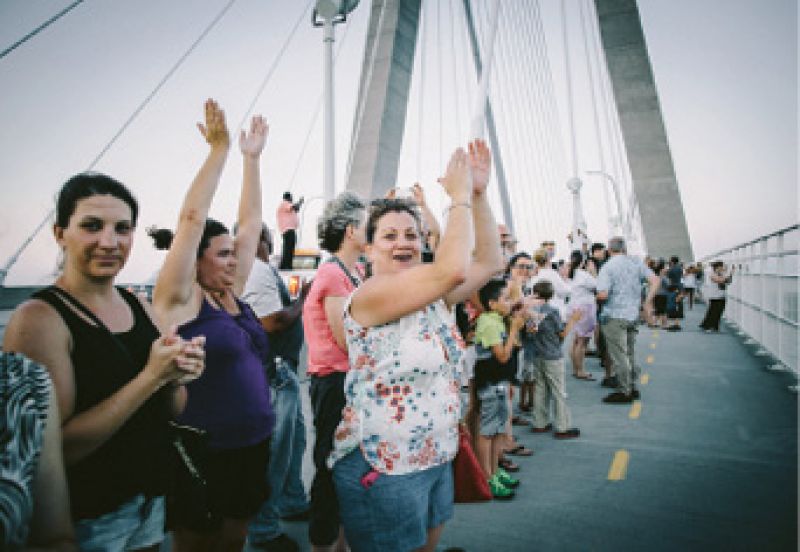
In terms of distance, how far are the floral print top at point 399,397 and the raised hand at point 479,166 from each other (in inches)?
23.1

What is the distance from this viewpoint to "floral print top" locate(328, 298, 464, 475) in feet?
4.81

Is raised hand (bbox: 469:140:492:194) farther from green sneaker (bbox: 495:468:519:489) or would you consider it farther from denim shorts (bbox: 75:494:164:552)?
green sneaker (bbox: 495:468:519:489)

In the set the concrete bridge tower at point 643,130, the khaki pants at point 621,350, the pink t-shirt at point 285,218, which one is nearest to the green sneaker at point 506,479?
the pink t-shirt at point 285,218

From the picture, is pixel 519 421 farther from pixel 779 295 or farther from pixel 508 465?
pixel 779 295

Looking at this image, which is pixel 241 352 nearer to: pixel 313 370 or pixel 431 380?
pixel 313 370

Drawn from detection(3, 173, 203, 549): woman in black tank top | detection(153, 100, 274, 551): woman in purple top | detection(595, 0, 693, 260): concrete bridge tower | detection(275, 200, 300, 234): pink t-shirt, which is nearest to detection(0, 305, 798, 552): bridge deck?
detection(153, 100, 274, 551): woman in purple top

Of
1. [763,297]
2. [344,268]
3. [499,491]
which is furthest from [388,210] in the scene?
[763,297]

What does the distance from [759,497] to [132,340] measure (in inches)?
151

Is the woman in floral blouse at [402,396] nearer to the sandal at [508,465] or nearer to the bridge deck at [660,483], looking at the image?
the bridge deck at [660,483]

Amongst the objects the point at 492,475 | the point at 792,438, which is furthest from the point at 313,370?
the point at 792,438

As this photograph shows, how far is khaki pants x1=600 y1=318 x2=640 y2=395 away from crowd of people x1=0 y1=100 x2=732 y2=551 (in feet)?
14.9

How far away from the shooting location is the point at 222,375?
181 centimetres

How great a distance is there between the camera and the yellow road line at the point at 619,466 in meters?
3.55

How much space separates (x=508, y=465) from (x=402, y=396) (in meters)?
2.69
